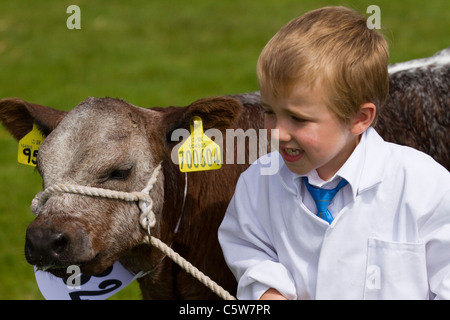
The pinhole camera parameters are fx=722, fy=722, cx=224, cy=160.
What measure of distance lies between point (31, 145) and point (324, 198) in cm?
158

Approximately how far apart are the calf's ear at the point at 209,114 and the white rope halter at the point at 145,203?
22cm

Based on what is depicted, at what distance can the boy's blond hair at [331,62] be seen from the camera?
252 centimetres

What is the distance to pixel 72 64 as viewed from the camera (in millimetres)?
10383

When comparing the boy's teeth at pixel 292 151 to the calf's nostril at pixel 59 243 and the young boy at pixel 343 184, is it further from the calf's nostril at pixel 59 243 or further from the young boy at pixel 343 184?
the calf's nostril at pixel 59 243

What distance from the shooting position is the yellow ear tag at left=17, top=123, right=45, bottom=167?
352 cm

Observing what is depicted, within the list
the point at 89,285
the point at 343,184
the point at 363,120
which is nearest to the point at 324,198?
the point at 343,184

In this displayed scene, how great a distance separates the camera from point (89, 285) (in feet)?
11.5

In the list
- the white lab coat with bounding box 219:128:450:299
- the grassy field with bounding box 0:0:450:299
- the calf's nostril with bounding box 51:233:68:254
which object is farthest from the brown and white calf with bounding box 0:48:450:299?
the grassy field with bounding box 0:0:450:299

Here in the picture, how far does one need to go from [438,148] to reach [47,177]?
2066 mm

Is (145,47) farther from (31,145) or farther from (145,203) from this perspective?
(145,203)

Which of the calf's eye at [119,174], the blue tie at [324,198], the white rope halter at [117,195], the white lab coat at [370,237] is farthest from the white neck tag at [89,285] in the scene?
the blue tie at [324,198]
